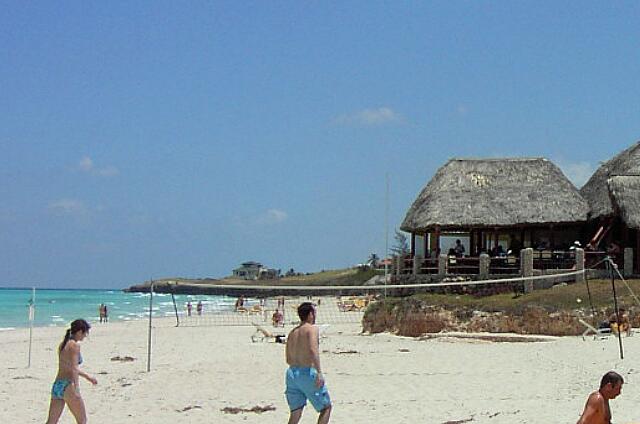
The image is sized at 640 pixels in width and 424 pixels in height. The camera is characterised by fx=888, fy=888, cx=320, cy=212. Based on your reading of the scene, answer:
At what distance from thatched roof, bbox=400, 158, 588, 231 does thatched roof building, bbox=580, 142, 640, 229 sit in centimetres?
61

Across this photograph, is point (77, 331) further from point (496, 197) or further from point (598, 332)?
point (496, 197)

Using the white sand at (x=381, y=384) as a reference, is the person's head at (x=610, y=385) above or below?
above

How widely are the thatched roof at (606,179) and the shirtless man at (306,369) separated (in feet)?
59.8

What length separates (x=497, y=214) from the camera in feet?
83.5

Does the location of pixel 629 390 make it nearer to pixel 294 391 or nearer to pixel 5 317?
pixel 294 391

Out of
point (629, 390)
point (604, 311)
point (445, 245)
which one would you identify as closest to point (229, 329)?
point (445, 245)

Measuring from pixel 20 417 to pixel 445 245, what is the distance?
18.1 m

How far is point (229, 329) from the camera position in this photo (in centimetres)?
3441

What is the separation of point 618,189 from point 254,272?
8825cm

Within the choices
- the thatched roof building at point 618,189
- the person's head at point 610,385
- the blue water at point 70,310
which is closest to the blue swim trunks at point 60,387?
the person's head at point 610,385

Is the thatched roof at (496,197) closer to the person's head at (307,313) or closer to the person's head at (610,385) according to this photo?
the person's head at (307,313)

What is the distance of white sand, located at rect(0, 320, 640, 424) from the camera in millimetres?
10625

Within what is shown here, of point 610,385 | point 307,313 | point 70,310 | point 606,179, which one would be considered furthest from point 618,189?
point 70,310

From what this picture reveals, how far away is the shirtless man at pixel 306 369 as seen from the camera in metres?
7.76
